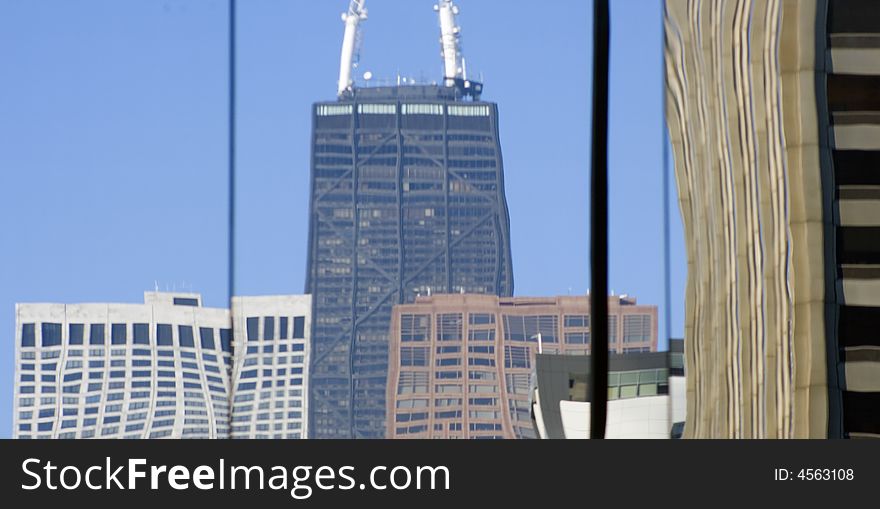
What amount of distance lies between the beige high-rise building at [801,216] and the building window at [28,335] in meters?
2.16

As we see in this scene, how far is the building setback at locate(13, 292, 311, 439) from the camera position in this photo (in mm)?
2656

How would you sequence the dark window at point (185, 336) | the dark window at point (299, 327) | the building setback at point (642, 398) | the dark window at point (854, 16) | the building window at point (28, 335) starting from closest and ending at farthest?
the dark window at point (854, 16)
the building setback at point (642, 398)
the building window at point (28, 335)
the dark window at point (185, 336)
the dark window at point (299, 327)

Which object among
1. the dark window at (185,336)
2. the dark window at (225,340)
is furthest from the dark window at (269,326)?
the dark window at (185,336)

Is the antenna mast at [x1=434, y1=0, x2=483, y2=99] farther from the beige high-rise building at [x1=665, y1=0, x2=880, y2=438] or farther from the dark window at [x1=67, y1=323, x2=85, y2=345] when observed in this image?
the dark window at [x1=67, y1=323, x2=85, y2=345]

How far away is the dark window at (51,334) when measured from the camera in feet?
8.58

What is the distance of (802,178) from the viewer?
1203mm

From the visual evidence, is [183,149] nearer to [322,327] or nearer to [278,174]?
[278,174]

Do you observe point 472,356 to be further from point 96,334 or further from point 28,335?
point 28,335

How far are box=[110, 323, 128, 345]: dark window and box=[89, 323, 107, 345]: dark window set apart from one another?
3cm

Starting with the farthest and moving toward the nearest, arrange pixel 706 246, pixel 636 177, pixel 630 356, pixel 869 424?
1. pixel 636 177
2. pixel 630 356
3. pixel 706 246
4. pixel 869 424

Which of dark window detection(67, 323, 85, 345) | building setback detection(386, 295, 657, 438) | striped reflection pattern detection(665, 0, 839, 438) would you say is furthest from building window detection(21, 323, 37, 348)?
striped reflection pattern detection(665, 0, 839, 438)

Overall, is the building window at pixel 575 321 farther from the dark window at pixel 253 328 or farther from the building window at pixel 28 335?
the building window at pixel 28 335

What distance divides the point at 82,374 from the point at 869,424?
246 cm

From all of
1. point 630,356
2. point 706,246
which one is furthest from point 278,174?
point 706,246
